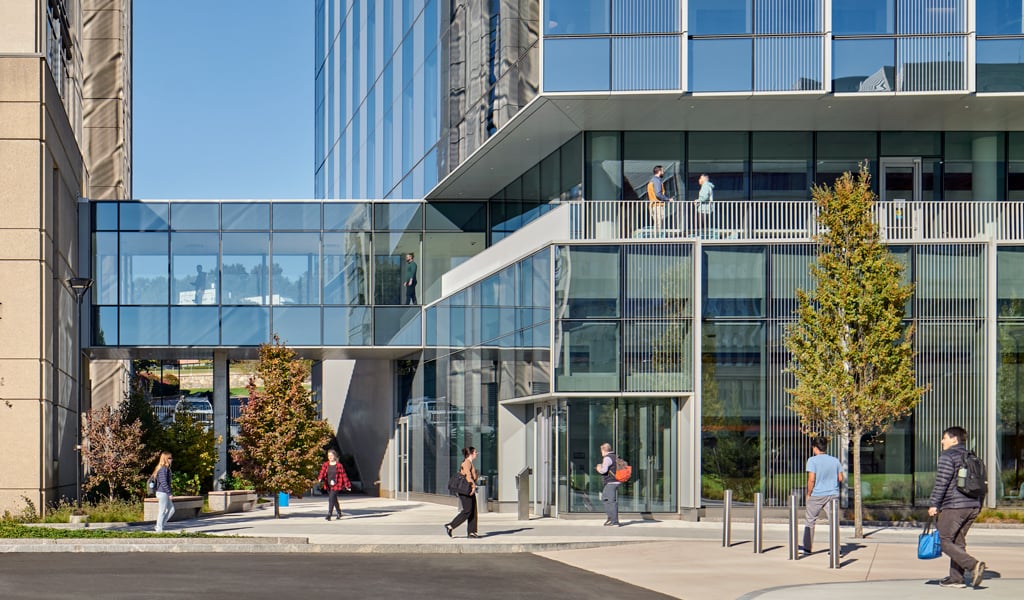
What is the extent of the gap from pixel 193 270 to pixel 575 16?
51.7ft

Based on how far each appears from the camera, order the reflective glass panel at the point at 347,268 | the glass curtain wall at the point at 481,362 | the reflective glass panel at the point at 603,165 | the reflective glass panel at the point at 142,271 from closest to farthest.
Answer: the glass curtain wall at the point at 481,362
the reflective glass panel at the point at 603,165
the reflective glass panel at the point at 142,271
the reflective glass panel at the point at 347,268

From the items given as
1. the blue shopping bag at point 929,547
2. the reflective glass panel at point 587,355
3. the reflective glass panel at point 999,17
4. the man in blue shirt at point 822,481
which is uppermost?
the reflective glass panel at point 999,17

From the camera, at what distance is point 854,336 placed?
23656 mm

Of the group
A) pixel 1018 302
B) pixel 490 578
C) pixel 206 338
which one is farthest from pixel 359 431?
pixel 490 578

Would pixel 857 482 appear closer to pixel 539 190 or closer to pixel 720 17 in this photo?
pixel 720 17

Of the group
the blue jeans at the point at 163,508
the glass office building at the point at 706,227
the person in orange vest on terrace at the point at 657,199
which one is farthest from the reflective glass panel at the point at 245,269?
the blue jeans at the point at 163,508

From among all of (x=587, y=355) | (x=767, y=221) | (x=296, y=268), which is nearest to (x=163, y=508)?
(x=587, y=355)

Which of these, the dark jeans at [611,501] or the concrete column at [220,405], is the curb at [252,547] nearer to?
the dark jeans at [611,501]

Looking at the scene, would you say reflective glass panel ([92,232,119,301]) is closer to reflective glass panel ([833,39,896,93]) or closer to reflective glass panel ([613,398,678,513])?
reflective glass panel ([613,398,678,513])

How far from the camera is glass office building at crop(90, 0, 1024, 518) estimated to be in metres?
28.0

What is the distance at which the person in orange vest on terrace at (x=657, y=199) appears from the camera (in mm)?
29016

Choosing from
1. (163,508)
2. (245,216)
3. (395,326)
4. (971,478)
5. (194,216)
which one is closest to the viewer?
(971,478)

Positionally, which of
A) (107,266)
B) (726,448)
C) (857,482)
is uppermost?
(107,266)

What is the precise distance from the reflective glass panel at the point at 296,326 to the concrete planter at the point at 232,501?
6.94 meters
